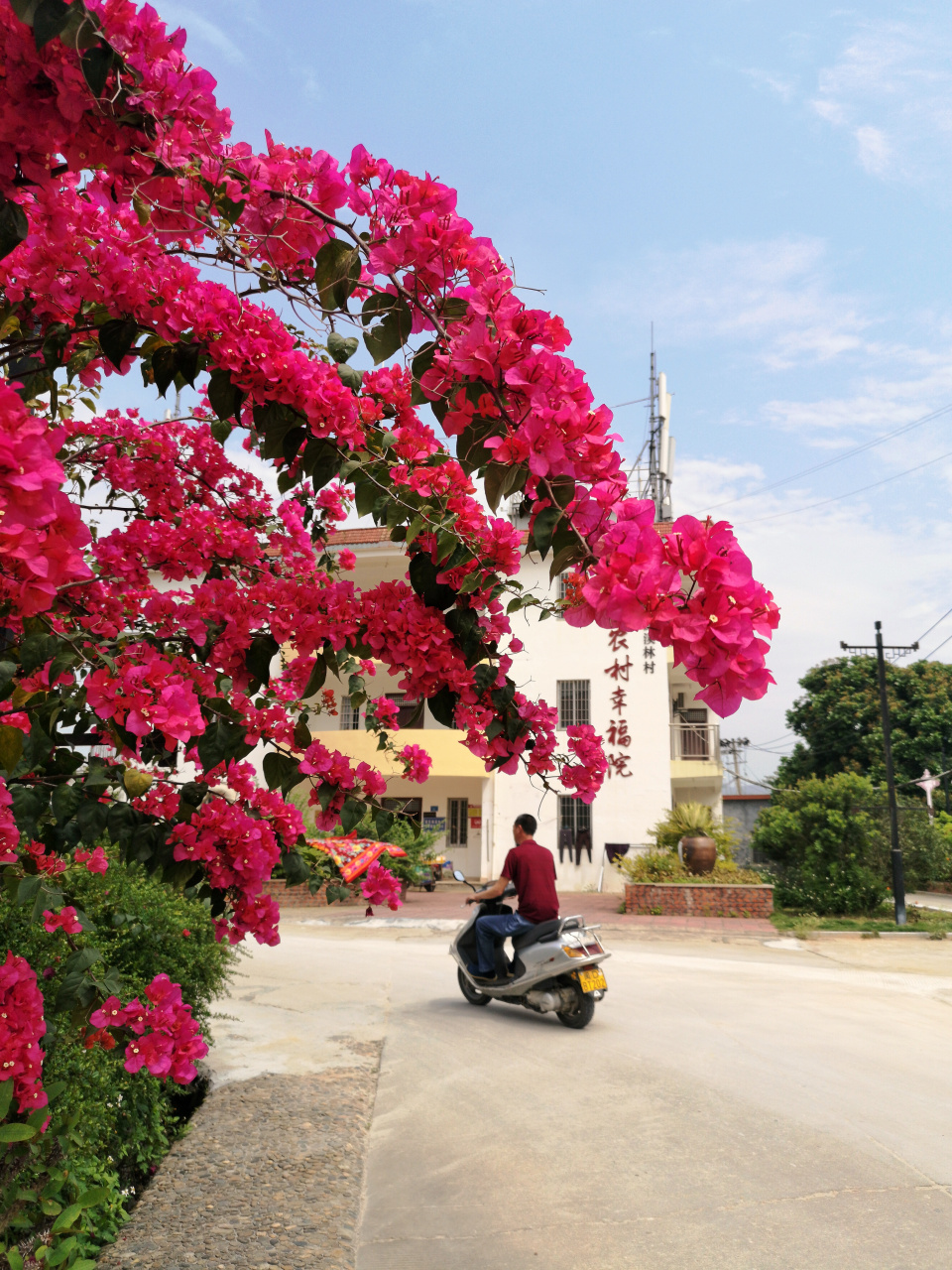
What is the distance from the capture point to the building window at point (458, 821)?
76.2 ft

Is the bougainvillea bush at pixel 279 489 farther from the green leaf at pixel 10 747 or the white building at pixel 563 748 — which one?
the white building at pixel 563 748

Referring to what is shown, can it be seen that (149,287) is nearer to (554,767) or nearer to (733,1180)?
(554,767)

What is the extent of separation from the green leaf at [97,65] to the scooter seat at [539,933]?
250 inches

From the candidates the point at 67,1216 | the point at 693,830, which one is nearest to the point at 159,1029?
the point at 67,1216

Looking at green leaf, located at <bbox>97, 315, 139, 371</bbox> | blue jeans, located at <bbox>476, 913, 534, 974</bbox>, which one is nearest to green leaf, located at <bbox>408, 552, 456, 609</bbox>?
green leaf, located at <bbox>97, 315, 139, 371</bbox>

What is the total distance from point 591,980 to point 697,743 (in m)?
18.3

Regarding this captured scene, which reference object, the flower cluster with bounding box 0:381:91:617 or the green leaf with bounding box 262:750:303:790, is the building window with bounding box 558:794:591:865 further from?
the flower cluster with bounding box 0:381:91:617

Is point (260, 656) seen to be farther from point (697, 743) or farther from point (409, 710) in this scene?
point (697, 743)

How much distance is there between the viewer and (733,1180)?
3.85m

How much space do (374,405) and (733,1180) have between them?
3.45 m

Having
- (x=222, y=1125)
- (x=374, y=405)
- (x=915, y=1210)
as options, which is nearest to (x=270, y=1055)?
(x=222, y=1125)

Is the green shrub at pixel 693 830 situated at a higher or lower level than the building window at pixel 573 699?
lower

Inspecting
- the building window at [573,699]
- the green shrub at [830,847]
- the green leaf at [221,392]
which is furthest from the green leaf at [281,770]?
the building window at [573,699]

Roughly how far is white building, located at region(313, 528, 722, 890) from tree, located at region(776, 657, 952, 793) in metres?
16.7
